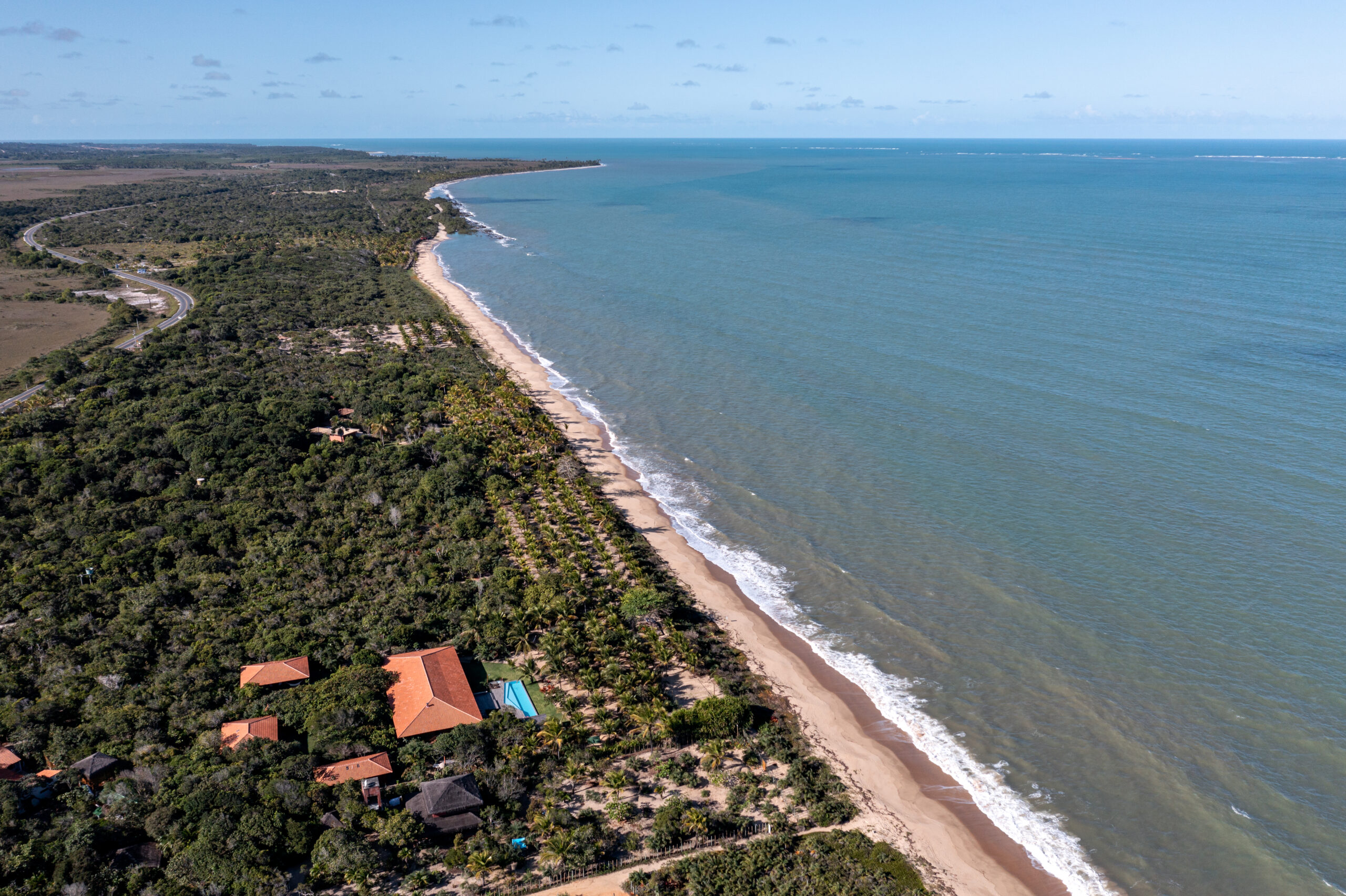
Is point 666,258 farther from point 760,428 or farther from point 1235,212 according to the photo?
point 1235,212

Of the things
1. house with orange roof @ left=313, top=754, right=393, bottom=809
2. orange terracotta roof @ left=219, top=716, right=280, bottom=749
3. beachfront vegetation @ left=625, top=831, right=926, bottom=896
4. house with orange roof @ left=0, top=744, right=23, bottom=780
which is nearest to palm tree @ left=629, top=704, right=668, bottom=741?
beachfront vegetation @ left=625, top=831, right=926, bottom=896

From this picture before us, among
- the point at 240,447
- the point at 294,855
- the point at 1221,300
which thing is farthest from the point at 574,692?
the point at 1221,300

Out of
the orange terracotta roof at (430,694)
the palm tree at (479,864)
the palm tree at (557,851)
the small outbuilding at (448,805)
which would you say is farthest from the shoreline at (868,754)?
the small outbuilding at (448,805)

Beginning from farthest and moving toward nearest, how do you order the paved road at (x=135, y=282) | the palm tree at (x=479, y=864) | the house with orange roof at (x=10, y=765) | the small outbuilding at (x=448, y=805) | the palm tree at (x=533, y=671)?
the paved road at (x=135, y=282) → the palm tree at (x=533, y=671) → the house with orange roof at (x=10, y=765) → the small outbuilding at (x=448, y=805) → the palm tree at (x=479, y=864)

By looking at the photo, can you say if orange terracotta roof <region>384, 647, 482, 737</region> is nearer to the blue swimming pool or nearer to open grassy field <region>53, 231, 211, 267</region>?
the blue swimming pool

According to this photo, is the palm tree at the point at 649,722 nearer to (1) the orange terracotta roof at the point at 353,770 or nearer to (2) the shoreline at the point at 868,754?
(2) the shoreline at the point at 868,754
